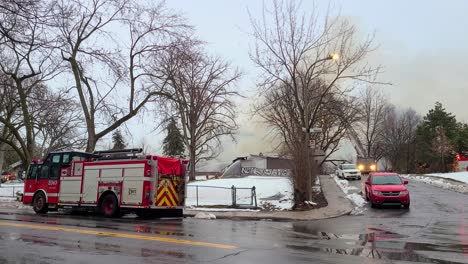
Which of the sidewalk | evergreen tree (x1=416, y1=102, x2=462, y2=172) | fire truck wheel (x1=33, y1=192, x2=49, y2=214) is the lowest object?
the sidewalk

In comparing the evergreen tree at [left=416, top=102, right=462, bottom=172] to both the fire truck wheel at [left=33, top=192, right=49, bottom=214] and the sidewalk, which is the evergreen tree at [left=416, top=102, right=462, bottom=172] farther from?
the fire truck wheel at [left=33, top=192, right=49, bottom=214]

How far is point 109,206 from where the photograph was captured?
20047mm

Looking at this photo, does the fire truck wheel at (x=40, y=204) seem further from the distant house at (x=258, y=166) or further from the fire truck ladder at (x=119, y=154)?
the distant house at (x=258, y=166)

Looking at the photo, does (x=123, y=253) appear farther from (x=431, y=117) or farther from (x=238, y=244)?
(x=431, y=117)

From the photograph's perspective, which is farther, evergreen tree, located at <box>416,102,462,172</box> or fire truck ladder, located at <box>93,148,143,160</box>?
evergreen tree, located at <box>416,102,462,172</box>

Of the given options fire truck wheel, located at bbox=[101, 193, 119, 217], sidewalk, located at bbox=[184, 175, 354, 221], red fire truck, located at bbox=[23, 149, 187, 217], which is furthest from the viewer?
fire truck wheel, located at bbox=[101, 193, 119, 217]

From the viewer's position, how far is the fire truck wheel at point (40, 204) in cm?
2256

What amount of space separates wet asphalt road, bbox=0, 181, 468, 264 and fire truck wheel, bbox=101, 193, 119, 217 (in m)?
5.00

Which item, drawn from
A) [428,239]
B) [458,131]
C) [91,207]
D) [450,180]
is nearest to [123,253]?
[428,239]

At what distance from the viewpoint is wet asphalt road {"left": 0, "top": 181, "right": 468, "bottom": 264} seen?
342 inches

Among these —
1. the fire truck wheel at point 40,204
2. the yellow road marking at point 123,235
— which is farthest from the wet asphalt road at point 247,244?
the fire truck wheel at point 40,204

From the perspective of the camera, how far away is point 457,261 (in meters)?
8.69

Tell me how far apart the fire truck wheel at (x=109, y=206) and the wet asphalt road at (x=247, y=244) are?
5.00 metres

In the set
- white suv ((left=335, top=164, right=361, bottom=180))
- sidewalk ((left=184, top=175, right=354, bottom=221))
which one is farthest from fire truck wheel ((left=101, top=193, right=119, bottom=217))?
white suv ((left=335, top=164, right=361, bottom=180))
